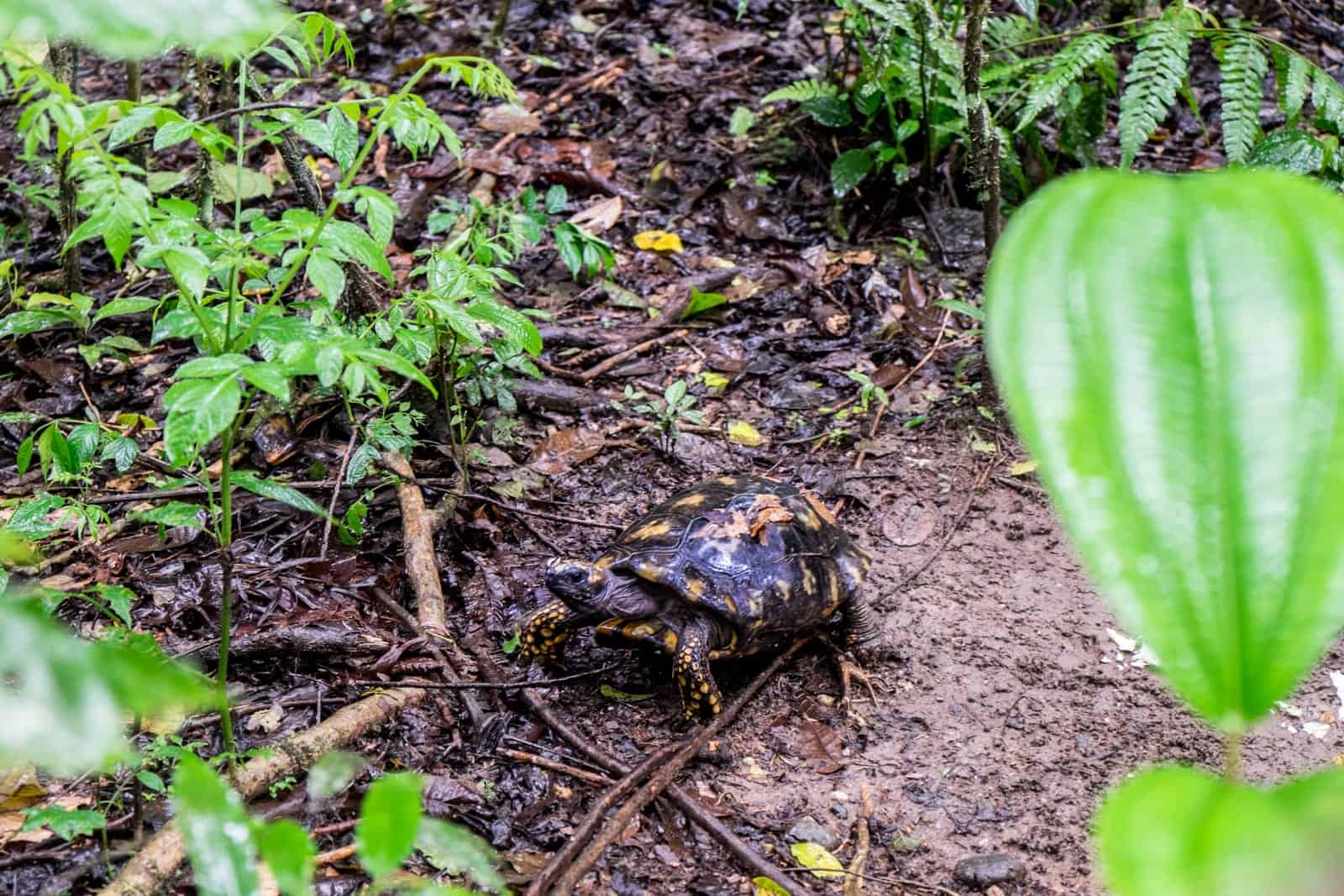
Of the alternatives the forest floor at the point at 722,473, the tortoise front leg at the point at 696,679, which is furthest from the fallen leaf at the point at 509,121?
the tortoise front leg at the point at 696,679

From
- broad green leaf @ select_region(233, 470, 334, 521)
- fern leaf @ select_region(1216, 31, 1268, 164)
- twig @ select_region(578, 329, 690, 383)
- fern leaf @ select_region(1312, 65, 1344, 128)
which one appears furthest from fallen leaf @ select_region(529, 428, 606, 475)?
fern leaf @ select_region(1312, 65, 1344, 128)

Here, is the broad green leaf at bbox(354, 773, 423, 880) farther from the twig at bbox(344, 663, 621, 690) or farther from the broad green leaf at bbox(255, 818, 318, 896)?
the twig at bbox(344, 663, 621, 690)

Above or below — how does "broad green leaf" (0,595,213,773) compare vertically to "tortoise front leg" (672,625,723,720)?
above

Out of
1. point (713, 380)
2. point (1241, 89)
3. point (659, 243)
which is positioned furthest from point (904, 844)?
point (659, 243)

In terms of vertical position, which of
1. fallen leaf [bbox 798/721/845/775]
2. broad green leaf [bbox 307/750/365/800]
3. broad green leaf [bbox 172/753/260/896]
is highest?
broad green leaf [bbox 172/753/260/896]

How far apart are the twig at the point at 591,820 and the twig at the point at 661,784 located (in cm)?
2

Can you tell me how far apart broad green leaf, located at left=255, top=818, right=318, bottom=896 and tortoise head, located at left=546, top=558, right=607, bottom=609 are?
2.10 meters

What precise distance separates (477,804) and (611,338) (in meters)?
2.67

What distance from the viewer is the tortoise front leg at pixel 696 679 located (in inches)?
120

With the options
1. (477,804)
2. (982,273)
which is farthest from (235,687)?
(982,273)

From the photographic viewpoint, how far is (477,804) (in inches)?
107

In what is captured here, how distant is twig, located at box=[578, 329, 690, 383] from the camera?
15.4 ft

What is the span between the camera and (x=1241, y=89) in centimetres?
392

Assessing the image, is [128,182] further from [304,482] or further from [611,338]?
[611,338]
